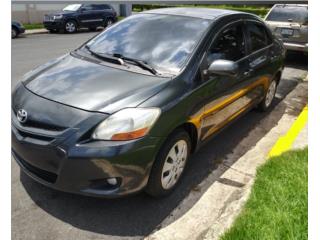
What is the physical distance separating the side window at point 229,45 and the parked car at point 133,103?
0.04 feet

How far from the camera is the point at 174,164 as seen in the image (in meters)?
3.33

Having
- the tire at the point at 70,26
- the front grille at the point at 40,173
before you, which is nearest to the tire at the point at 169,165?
the front grille at the point at 40,173

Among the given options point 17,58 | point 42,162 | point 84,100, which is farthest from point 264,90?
point 17,58

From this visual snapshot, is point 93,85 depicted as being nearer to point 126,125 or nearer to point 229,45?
point 126,125

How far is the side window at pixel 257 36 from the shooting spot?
483 centimetres

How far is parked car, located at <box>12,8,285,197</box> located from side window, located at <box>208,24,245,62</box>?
0.04ft

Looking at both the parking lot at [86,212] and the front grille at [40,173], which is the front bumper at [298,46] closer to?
the parking lot at [86,212]

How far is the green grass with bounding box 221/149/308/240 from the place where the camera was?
2.76 metres

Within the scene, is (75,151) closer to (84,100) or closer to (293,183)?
(84,100)

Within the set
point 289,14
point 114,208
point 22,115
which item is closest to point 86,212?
point 114,208

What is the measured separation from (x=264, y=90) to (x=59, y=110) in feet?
Result: 11.9

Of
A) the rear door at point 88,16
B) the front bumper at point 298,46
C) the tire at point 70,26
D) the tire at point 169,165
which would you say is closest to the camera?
the tire at point 169,165

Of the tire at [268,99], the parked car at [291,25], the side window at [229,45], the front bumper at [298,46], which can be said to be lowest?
the tire at [268,99]

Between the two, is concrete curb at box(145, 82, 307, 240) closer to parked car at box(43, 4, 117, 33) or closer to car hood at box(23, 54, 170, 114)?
car hood at box(23, 54, 170, 114)
